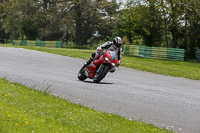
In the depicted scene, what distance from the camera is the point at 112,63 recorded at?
12.9 meters

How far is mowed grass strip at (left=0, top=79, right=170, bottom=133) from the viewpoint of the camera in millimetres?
6750

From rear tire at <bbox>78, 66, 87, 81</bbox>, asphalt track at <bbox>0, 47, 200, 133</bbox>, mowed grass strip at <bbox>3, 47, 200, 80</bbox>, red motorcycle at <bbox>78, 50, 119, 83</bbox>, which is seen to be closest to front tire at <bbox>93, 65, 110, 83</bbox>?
red motorcycle at <bbox>78, 50, 119, 83</bbox>

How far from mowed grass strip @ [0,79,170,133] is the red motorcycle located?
3.37 metres

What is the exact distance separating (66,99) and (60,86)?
2374 millimetres

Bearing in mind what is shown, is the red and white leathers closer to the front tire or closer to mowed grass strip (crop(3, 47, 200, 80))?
the front tire

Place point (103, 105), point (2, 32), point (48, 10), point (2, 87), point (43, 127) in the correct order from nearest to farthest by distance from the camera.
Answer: point (43, 127) → point (103, 105) → point (2, 87) → point (48, 10) → point (2, 32)

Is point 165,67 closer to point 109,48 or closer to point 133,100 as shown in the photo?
point 109,48

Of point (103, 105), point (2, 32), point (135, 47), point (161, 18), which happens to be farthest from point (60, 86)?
point (2, 32)

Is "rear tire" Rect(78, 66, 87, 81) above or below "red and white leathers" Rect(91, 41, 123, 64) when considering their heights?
below

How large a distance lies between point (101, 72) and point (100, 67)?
18 centimetres

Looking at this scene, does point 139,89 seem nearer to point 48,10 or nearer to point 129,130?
point 129,130

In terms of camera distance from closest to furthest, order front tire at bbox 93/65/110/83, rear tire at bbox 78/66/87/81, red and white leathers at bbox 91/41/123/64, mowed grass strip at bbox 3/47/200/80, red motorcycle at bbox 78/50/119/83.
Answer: red motorcycle at bbox 78/50/119/83 < red and white leathers at bbox 91/41/123/64 < front tire at bbox 93/65/110/83 < rear tire at bbox 78/66/87/81 < mowed grass strip at bbox 3/47/200/80

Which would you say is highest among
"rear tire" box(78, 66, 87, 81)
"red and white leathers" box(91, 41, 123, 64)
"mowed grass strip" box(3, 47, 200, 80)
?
"red and white leathers" box(91, 41, 123, 64)

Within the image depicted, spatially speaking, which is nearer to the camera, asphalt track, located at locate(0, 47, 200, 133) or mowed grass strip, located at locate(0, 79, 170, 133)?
mowed grass strip, located at locate(0, 79, 170, 133)
